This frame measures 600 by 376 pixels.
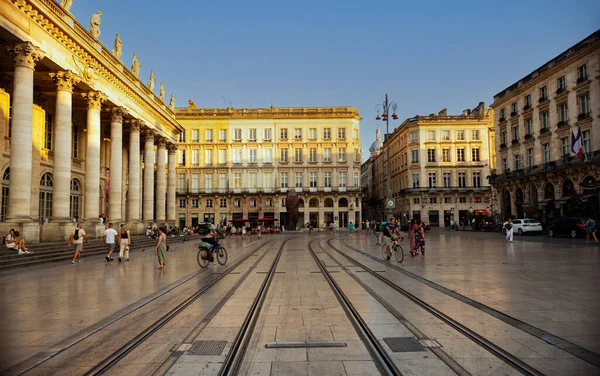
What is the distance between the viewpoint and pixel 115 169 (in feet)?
95.0

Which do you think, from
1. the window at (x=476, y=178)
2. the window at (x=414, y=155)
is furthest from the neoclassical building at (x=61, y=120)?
the window at (x=476, y=178)

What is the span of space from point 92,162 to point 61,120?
404 centimetres

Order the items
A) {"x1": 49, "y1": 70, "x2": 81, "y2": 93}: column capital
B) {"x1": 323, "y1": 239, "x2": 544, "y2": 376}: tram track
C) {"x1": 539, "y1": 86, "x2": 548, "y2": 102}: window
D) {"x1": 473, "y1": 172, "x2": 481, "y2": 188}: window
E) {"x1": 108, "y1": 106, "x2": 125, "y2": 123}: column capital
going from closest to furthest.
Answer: {"x1": 323, "y1": 239, "x2": 544, "y2": 376}: tram track → {"x1": 49, "y1": 70, "x2": 81, "y2": 93}: column capital → {"x1": 108, "y1": 106, "x2": 125, "y2": 123}: column capital → {"x1": 539, "y1": 86, "x2": 548, "y2": 102}: window → {"x1": 473, "y1": 172, "x2": 481, "y2": 188}: window

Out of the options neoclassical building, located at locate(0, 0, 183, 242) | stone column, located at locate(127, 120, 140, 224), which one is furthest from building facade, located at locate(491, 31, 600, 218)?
neoclassical building, located at locate(0, 0, 183, 242)

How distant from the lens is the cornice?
754 inches

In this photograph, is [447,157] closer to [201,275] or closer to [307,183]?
[307,183]

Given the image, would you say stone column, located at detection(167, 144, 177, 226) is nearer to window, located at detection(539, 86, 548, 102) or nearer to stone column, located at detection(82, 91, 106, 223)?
stone column, located at detection(82, 91, 106, 223)

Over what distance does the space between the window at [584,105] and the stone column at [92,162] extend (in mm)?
38651

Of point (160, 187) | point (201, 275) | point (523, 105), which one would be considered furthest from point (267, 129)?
point (201, 275)

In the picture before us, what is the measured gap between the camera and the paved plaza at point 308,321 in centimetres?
462

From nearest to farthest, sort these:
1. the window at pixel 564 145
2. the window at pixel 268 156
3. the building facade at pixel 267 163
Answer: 1. the window at pixel 564 145
2. the building facade at pixel 267 163
3. the window at pixel 268 156

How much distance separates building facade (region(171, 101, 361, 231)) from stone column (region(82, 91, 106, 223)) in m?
38.8

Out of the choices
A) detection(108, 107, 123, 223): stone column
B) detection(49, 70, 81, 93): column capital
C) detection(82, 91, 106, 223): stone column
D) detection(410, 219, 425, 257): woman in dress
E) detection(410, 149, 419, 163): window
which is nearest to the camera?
detection(410, 219, 425, 257): woman in dress

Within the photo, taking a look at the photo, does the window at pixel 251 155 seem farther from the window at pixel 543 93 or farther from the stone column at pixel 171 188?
the window at pixel 543 93
